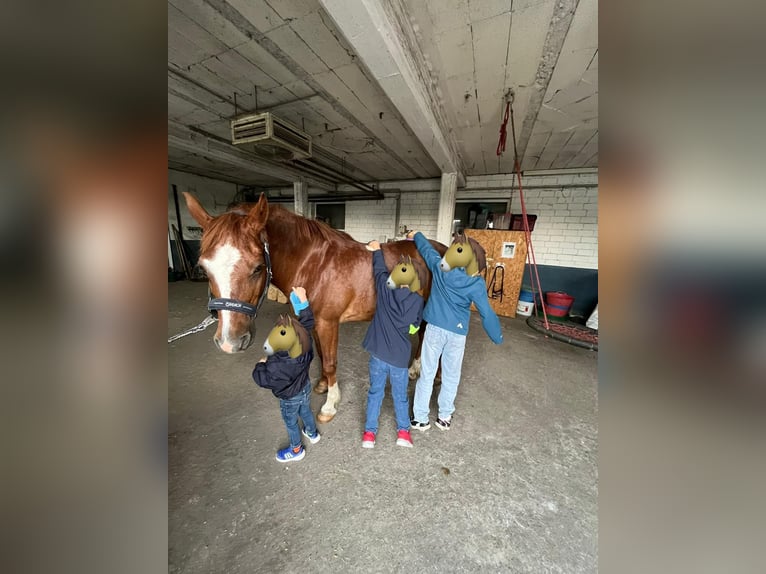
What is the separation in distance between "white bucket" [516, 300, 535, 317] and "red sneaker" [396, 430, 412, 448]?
14.7 feet

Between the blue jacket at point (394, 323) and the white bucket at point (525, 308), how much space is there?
452cm

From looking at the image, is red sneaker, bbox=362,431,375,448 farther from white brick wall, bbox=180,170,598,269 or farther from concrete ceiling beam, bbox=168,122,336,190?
white brick wall, bbox=180,170,598,269

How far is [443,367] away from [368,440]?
747 millimetres

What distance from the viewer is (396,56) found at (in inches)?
75.8

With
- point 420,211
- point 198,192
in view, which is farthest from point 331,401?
point 198,192

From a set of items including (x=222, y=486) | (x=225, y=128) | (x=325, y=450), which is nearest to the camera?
(x=222, y=486)

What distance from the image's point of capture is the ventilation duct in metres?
2.88

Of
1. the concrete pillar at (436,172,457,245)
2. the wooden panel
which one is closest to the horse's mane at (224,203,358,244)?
the concrete pillar at (436,172,457,245)

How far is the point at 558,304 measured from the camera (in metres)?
5.40
